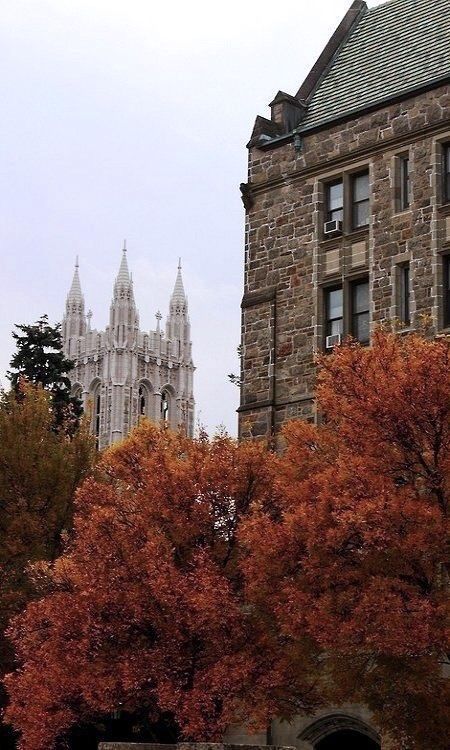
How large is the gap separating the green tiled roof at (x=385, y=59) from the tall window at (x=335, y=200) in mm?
1897

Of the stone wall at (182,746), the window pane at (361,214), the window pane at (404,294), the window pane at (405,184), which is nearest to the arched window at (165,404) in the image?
the window pane at (361,214)

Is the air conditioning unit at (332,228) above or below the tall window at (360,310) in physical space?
above

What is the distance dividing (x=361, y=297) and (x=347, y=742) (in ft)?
39.4

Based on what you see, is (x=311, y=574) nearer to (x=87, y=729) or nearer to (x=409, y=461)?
(x=409, y=461)

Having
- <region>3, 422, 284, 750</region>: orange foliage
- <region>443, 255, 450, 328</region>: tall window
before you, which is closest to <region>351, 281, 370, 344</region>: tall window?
<region>443, 255, 450, 328</region>: tall window

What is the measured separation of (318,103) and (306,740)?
1874 centimetres

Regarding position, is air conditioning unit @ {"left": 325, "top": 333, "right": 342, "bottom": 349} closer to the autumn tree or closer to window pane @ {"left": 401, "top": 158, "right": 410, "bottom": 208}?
window pane @ {"left": 401, "top": 158, "right": 410, "bottom": 208}

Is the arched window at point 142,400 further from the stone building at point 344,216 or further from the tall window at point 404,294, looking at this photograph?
the tall window at point 404,294

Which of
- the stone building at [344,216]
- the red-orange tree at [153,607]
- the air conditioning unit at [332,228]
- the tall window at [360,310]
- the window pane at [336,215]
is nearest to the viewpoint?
the red-orange tree at [153,607]

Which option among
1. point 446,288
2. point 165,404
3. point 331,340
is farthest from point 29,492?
point 165,404

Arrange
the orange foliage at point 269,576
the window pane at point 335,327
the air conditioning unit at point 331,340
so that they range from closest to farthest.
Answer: the orange foliage at point 269,576 < the air conditioning unit at point 331,340 < the window pane at point 335,327

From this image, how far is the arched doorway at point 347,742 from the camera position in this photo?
117 feet

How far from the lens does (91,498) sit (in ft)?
111

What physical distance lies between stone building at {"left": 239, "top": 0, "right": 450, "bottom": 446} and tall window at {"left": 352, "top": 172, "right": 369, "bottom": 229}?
0.04 meters
